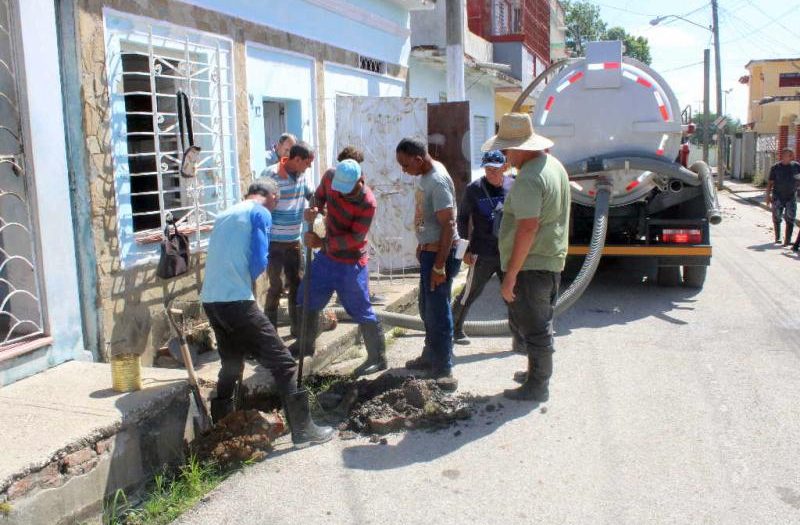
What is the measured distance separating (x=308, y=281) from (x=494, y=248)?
178 cm

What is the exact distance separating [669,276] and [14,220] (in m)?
7.29

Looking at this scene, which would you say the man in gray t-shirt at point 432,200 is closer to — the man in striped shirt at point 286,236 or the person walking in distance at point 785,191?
the man in striped shirt at point 286,236

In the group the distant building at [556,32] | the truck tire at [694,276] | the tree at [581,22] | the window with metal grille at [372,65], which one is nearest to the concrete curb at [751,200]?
the distant building at [556,32]

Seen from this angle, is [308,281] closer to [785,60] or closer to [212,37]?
[212,37]

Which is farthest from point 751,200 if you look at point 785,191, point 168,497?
point 168,497

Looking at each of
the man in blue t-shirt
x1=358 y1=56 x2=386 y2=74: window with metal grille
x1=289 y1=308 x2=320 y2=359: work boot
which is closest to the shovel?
the man in blue t-shirt

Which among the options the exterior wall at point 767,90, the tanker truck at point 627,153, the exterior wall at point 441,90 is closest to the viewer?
the tanker truck at point 627,153

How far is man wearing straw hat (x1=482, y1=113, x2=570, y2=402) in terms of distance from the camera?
485cm

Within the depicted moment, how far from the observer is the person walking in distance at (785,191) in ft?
41.1

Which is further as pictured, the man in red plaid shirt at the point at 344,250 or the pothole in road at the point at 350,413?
the man in red plaid shirt at the point at 344,250

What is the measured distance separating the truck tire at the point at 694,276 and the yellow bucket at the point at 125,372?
691 cm

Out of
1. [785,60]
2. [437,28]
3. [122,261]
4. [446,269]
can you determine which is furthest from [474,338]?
[785,60]

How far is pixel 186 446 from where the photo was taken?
453 cm

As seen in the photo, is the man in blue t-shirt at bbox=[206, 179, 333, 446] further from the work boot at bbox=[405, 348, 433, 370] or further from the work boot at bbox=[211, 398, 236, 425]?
the work boot at bbox=[405, 348, 433, 370]
